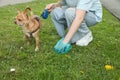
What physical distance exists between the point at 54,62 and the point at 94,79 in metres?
0.71

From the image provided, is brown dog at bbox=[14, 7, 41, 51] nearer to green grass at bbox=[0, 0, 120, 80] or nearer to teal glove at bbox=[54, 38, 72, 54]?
green grass at bbox=[0, 0, 120, 80]

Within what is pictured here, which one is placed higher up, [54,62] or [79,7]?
[79,7]

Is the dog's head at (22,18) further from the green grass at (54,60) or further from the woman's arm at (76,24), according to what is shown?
the woman's arm at (76,24)

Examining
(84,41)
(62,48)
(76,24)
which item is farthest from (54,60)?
(84,41)

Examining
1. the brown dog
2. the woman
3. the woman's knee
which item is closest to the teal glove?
the woman

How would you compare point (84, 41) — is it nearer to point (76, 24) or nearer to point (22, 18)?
point (76, 24)

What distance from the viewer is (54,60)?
437cm

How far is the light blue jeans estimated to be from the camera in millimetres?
4955

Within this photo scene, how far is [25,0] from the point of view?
1238 centimetres

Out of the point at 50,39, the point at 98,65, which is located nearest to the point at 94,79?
the point at 98,65

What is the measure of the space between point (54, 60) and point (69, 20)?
860mm

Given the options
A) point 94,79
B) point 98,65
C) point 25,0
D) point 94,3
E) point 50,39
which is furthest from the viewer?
point 25,0

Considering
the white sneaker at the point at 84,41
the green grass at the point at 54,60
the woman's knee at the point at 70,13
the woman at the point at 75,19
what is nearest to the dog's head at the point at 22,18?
the green grass at the point at 54,60

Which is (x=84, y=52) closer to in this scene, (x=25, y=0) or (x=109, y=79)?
(x=109, y=79)
